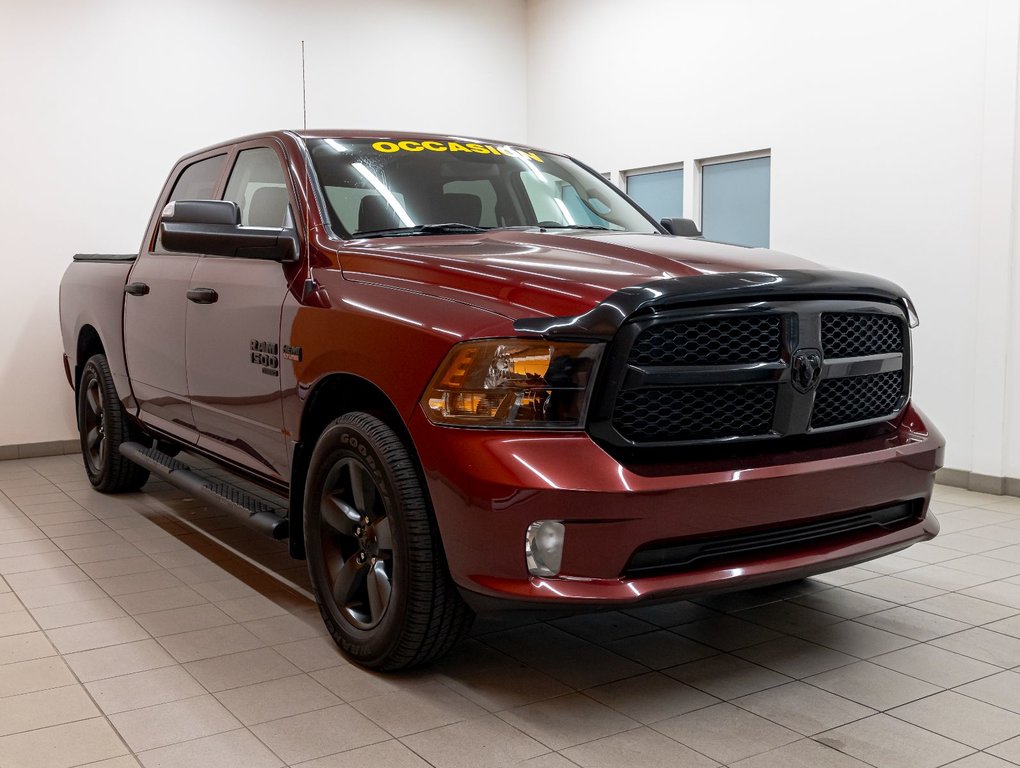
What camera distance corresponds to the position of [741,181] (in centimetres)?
706

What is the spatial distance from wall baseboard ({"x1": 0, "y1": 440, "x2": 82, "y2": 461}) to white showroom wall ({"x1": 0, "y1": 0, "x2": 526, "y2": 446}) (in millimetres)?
49

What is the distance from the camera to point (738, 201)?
7094 millimetres

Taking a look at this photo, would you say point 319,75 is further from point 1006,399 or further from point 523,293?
point 523,293

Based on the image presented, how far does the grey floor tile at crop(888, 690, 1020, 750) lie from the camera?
2412mm

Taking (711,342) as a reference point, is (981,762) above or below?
below

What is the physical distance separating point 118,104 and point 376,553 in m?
5.34

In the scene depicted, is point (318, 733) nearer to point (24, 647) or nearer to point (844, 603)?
point (24, 647)

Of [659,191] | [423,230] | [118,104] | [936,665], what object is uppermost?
[118,104]

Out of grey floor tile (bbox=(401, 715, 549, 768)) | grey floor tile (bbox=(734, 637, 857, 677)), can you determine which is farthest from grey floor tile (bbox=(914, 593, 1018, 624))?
grey floor tile (bbox=(401, 715, 549, 768))

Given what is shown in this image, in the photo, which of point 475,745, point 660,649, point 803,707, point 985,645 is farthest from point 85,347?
point 985,645

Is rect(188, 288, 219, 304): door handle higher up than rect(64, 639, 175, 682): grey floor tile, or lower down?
higher up

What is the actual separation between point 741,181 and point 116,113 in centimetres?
436

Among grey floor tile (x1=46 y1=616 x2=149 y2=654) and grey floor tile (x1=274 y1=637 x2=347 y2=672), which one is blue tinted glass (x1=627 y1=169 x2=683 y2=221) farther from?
grey floor tile (x1=46 y1=616 x2=149 y2=654)

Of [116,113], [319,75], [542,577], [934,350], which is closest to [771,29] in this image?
[934,350]
